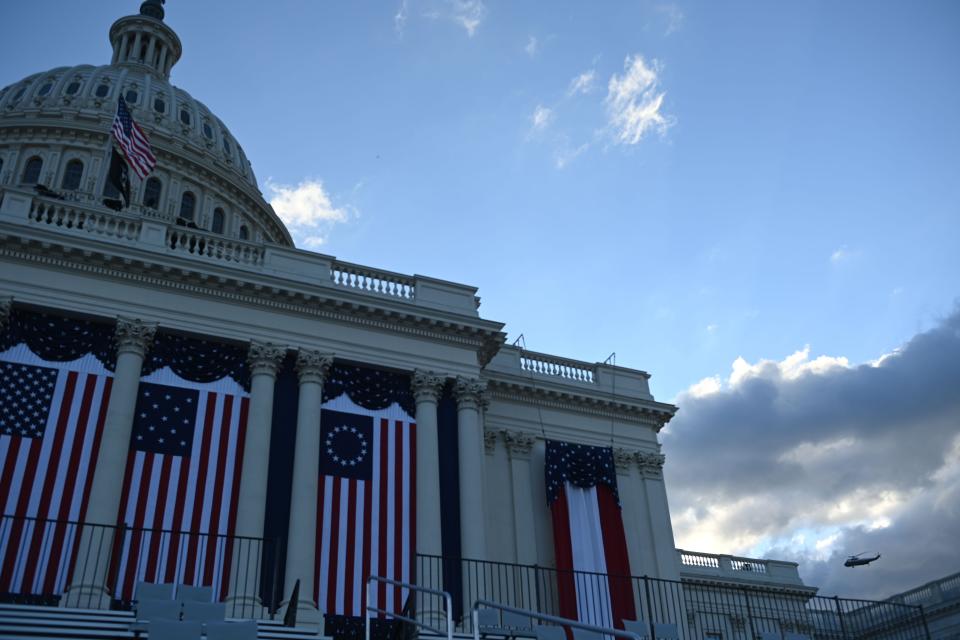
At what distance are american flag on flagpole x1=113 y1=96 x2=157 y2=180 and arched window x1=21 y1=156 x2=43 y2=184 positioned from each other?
63.6ft

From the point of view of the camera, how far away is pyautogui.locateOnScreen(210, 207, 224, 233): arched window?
49.3 metres

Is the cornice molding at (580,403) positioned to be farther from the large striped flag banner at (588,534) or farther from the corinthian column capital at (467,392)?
the corinthian column capital at (467,392)

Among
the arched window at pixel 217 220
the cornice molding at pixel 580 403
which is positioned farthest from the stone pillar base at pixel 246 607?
the arched window at pixel 217 220

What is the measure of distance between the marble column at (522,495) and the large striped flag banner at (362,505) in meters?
5.07

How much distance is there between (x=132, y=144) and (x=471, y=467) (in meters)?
15.9

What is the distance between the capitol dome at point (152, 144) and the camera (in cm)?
4609

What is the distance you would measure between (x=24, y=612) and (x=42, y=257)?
409 inches

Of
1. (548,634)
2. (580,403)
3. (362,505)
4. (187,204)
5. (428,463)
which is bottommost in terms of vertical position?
(548,634)

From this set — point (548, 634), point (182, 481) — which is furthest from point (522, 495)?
point (182, 481)

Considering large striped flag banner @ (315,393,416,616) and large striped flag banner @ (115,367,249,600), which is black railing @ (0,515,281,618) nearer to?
large striped flag banner @ (115,367,249,600)

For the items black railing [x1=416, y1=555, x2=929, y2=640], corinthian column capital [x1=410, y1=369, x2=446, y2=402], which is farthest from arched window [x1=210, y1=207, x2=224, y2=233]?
black railing [x1=416, y1=555, x2=929, y2=640]

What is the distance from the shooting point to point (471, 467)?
80.3 ft

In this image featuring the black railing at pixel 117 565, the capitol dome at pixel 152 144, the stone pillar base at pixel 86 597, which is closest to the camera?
the stone pillar base at pixel 86 597

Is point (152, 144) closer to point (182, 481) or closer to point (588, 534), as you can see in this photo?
point (182, 481)
